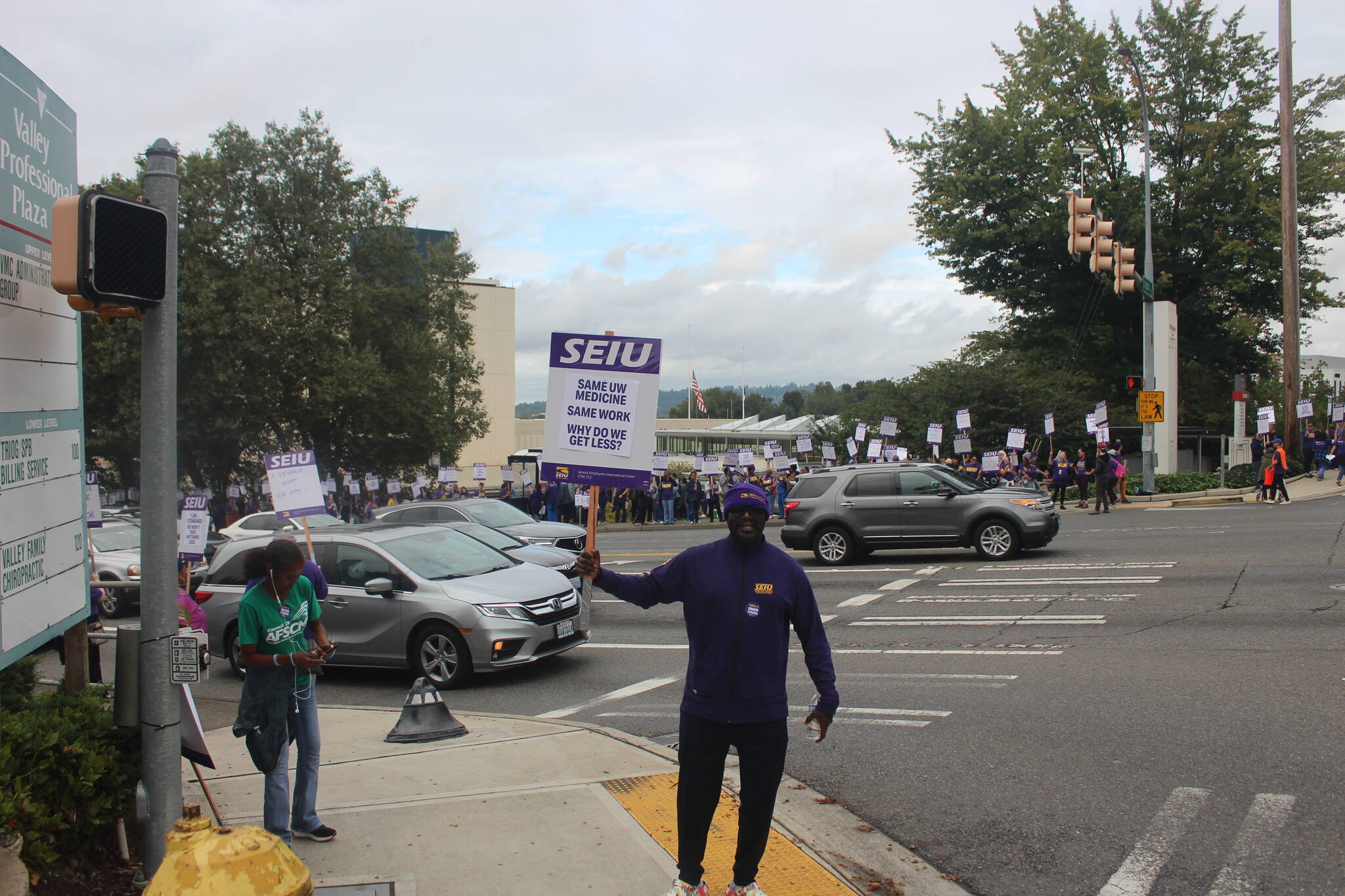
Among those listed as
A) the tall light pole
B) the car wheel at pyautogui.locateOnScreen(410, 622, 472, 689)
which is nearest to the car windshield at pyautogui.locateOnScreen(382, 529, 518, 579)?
the car wheel at pyautogui.locateOnScreen(410, 622, 472, 689)

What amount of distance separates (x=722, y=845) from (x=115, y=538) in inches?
661

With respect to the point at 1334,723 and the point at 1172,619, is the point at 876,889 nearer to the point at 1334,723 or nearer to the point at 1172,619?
the point at 1334,723

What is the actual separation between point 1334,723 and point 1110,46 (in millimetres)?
38986

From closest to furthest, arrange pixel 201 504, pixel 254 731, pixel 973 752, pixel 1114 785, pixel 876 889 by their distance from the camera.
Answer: pixel 876 889 → pixel 254 731 → pixel 1114 785 → pixel 973 752 → pixel 201 504

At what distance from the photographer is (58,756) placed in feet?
14.6

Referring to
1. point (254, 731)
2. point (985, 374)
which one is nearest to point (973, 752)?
point (254, 731)

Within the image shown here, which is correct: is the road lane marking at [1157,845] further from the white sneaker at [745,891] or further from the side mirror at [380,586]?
the side mirror at [380,586]

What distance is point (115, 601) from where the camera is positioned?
16.9 meters

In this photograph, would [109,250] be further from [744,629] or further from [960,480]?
[960,480]

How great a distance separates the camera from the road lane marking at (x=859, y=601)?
45.2ft

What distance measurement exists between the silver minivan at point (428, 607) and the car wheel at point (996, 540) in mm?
8650

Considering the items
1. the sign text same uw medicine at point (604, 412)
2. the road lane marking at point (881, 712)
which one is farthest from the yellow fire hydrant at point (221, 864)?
the road lane marking at point (881, 712)

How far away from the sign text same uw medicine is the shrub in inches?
93.6

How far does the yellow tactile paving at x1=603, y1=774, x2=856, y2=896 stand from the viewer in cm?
483
